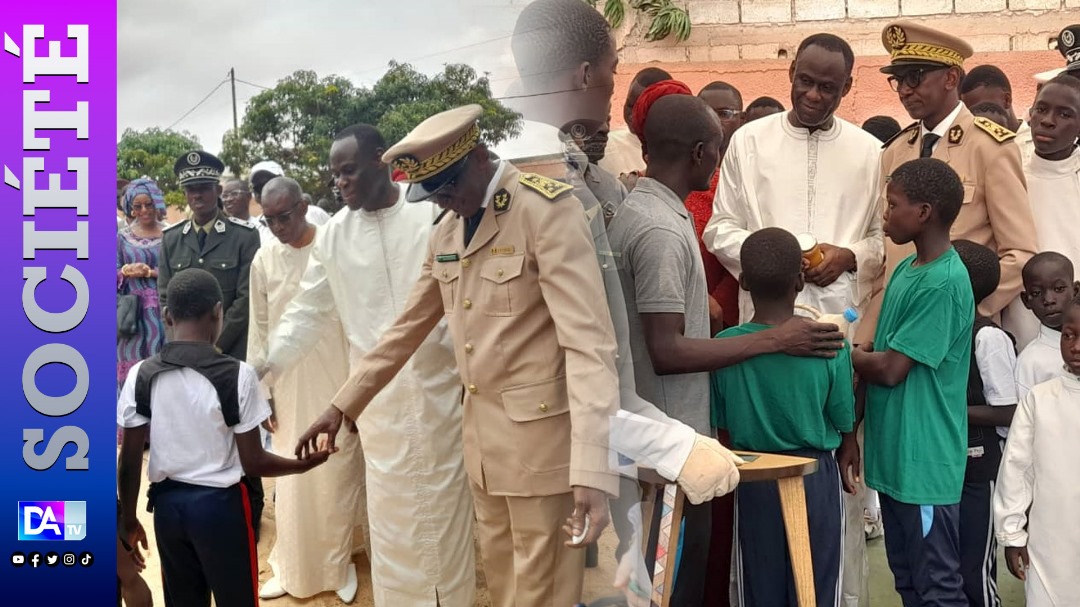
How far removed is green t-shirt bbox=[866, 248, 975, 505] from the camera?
2734mm

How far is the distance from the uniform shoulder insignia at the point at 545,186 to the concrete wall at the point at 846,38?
17.0 feet

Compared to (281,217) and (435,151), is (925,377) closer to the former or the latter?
(435,151)

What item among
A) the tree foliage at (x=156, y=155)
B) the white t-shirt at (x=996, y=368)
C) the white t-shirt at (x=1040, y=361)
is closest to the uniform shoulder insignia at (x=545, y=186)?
the tree foliage at (x=156, y=155)

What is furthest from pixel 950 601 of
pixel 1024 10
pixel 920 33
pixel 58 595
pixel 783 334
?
pixel 1024 10

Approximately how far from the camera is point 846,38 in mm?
7582

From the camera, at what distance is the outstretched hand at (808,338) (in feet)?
8.46

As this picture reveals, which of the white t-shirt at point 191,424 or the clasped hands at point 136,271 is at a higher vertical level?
the clasped hands at point 136,271

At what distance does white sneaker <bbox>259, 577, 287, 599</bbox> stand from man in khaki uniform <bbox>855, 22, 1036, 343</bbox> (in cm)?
169

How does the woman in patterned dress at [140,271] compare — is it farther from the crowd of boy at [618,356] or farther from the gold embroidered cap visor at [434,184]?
the gold embroidered cap visor at [434,184]

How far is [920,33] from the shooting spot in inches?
127

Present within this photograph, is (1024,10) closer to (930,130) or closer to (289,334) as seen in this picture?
(930,130)

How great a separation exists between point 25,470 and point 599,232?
1.29m

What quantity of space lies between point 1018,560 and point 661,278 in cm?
124

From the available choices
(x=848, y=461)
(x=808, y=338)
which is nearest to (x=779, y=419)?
(x=808, y=338)
